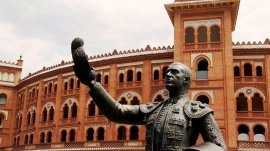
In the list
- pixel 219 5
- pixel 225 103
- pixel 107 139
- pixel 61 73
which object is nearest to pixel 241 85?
pixel 225 103

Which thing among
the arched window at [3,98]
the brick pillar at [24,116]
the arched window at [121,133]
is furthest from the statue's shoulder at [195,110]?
the arched window at [3,98]

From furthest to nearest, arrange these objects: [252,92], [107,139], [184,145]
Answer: [107,139], [252,92], [184,145]

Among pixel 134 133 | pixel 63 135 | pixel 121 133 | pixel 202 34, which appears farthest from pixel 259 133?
pixel 63 135

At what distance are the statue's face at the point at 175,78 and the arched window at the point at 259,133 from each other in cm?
3191

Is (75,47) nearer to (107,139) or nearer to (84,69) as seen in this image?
(84,69)

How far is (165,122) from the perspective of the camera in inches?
155

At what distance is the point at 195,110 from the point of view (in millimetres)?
3975

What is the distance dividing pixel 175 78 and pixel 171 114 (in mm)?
346

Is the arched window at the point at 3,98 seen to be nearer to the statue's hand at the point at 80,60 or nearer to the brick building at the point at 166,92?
the brick building at the point at 166,92

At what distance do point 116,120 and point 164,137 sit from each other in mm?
668

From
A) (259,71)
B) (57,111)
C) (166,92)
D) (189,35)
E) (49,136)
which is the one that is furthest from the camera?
(49,136)

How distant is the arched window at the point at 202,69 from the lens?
34.4 meters

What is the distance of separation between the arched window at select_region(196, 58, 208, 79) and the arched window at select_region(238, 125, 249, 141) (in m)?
5.10

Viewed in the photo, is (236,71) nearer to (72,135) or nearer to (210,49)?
(210,49)
